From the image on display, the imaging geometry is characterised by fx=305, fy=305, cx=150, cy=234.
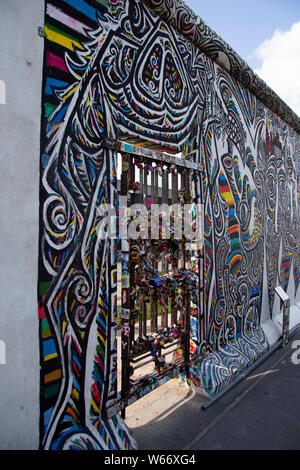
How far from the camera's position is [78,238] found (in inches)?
77.5

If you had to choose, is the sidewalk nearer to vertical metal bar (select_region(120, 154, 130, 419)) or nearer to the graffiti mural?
the graffiti mural

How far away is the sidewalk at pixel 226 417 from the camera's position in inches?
86.4

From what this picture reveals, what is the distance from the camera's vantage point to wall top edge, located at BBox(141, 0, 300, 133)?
101 inches

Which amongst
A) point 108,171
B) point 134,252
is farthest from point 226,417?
point 108,171

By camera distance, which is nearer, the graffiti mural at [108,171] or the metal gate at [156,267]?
the graffiti mural at [108,171]

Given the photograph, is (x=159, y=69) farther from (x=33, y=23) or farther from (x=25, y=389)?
(x=25, y=389)

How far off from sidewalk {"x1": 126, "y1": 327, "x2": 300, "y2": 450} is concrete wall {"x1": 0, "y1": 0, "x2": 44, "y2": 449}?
972mm

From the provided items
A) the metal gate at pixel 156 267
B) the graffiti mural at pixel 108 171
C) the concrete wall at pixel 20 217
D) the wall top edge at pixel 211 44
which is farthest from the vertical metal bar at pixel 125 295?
the wall top edge at pixel 211 44

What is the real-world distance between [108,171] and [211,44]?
1977mm

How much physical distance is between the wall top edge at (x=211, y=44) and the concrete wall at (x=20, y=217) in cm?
126

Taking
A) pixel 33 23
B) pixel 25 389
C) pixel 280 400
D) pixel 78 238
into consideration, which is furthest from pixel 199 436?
pixel 33 23

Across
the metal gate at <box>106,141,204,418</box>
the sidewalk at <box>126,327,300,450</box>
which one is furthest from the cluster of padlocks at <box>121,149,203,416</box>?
the sidewalk at <box>126,327,300,450</box>

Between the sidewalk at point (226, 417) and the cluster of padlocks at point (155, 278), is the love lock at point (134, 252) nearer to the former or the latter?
the cluster of padlocks at point (155, 278)

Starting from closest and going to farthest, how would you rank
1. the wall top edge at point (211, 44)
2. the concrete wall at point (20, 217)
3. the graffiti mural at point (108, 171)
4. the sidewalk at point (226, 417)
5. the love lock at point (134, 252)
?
the concrete wall at point (20, 217) → the graffiti mural at point (108, 171) → the sidewalk at point (226, 417) → the love lock at point (134, 252) → the wall top edge at point (211, 44)
